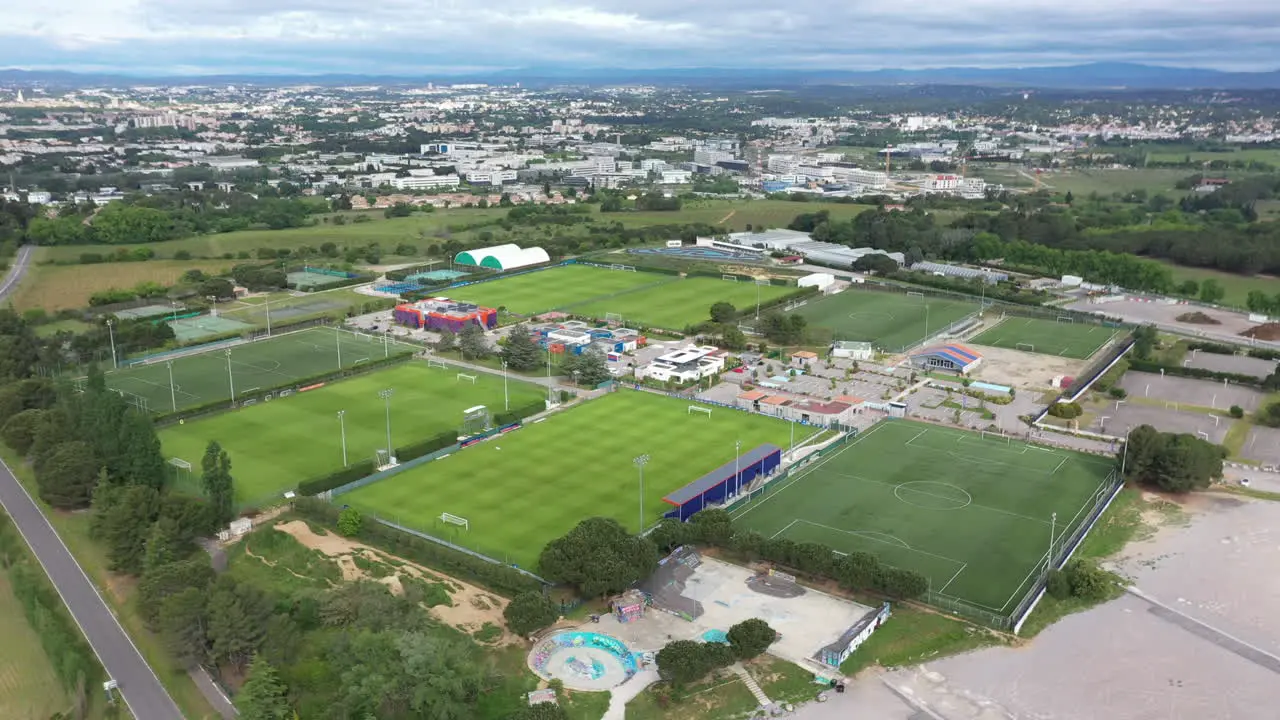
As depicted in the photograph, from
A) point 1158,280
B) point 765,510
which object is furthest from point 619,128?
point 765,510

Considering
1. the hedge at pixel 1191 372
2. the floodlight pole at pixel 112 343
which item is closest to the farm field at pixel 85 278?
the floodlight pole at pixel 112 343

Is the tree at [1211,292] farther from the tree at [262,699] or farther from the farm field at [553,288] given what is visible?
the tree at [262,699]

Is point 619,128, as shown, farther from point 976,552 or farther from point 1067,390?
point 976,552

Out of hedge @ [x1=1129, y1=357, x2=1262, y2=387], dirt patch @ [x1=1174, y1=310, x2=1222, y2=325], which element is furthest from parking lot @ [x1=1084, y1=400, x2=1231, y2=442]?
dirt patch @ [x1=1174, y1=310, x2=1222, y2=325]

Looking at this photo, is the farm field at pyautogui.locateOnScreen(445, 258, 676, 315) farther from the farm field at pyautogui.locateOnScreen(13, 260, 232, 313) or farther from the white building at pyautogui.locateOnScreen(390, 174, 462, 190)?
the white building at pyautogui.locateOnScreen(390, 174, 462, 190)

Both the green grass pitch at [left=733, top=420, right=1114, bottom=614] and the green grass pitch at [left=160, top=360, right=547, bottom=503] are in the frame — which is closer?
the green grass pitch at [left=733, top=420, right=1114, bottom=614]

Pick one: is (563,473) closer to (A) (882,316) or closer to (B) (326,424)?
(B) (326,424)

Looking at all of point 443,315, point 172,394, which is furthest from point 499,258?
point 172,394
